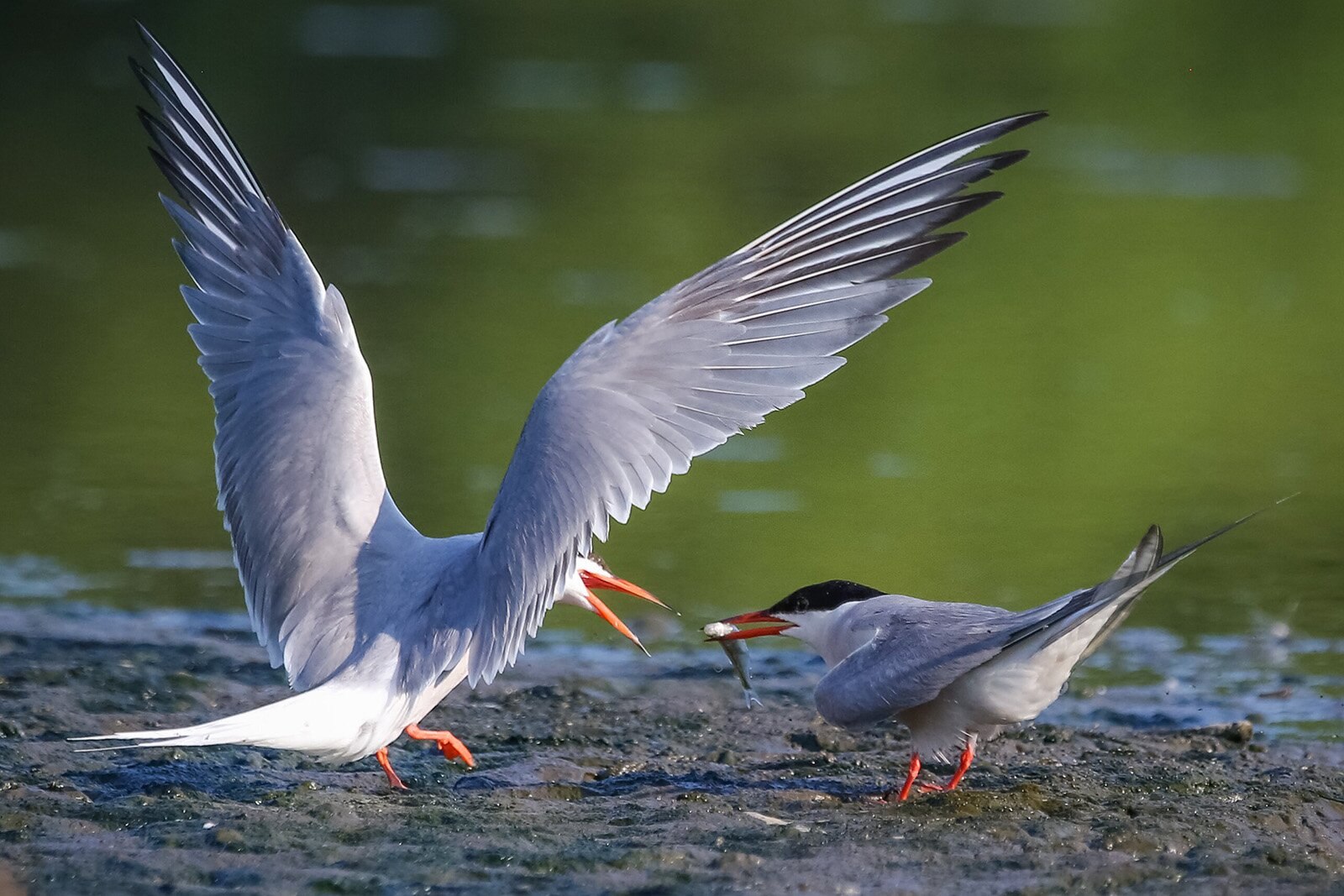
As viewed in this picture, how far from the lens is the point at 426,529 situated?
9.22 metres

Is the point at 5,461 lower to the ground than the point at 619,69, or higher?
lower

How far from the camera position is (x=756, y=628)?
6.99 metres

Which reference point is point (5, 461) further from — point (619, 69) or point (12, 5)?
point (12, 5)

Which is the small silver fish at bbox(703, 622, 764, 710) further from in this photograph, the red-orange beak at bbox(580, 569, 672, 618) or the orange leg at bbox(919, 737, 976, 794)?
the orange leg at bbox(919, 737, 976, 794)

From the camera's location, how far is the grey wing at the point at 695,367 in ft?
19.3

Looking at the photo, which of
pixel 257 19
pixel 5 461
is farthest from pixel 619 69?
pixel 5 461

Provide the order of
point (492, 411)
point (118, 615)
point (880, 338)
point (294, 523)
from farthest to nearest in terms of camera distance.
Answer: point (880, 338) → point (492, 411) → point (118, 615) → point (294, 523)

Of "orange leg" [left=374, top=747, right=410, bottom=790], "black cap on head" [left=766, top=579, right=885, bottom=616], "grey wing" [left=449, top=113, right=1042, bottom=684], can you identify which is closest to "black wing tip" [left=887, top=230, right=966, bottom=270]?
"grey wing" [left=449, top=113, right=1042, bottom=684]

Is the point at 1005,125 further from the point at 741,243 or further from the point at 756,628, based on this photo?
the point at 741,243

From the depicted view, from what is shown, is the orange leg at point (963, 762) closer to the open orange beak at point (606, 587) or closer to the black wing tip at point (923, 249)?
the open orange beak at point (606, 587)

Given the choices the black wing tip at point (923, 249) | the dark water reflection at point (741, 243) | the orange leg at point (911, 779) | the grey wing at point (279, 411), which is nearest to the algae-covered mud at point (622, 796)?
the orange leg at point (911, 779)

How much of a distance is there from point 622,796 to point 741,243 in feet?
28.0

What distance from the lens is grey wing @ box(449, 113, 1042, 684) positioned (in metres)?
5.88

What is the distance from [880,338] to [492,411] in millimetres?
3122
